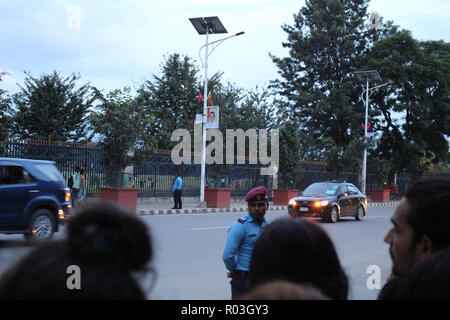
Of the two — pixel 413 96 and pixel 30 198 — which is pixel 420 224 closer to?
pixel 30 198

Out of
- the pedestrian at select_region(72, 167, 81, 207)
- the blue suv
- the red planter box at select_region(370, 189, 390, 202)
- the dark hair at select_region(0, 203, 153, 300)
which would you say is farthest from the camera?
the red planter box at select_region(370, 189, 390, 202)

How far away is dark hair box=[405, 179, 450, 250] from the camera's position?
1792 millimetres

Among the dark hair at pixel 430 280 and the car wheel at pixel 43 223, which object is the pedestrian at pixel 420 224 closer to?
the dark hair at pixel 430 280

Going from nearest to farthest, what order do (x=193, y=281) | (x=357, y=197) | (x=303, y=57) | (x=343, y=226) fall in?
(x=193, y=281)
(x=343, y=226)
(x=357, y=197)
(x=303, y=57)

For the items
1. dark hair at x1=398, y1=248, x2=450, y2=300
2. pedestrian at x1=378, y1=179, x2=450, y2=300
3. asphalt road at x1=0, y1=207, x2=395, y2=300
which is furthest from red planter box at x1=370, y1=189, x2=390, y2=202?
dark hair at x1=398, y1=248, x2=450, y2=300

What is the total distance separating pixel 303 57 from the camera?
41062mm

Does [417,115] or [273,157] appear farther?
[417,115]

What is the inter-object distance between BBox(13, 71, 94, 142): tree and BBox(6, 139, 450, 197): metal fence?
384 inches

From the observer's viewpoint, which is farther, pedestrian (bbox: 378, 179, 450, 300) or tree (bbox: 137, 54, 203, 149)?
tree (bbox: 137, 54, 203, 149)

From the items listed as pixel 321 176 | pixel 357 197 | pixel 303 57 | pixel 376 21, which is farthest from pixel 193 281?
pixel 376 21

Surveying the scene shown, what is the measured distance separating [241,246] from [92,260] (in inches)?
126

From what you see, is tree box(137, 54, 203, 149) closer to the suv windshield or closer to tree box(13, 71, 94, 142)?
tree box(13, 71, 94, 142)
